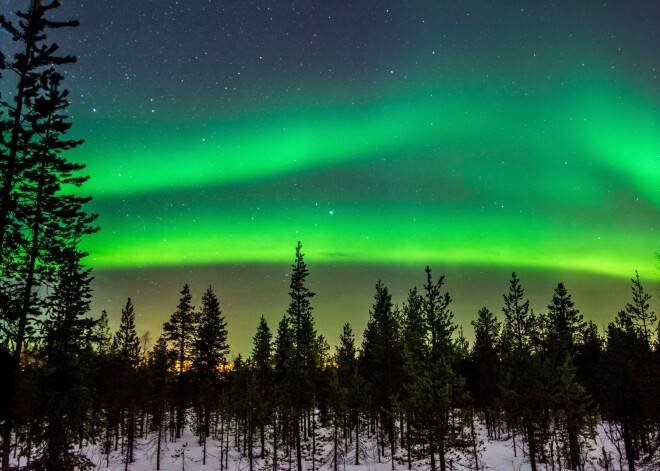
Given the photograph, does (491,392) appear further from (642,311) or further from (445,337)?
(445,337)

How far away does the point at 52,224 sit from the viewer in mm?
20328

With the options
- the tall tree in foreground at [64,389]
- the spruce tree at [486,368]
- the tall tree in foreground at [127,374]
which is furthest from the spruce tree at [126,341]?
the spruce tree at [486,368]

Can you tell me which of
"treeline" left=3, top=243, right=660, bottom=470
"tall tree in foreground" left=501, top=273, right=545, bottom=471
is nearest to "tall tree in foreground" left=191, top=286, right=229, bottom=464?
"treeline" left=3, top=243, right=660, bottom=470

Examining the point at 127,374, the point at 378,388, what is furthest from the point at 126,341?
the point at 378,388

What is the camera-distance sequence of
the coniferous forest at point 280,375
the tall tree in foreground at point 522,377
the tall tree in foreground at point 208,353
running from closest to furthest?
1. the coniferous forest at point 280,375
2. the tall tree in foreground at point 522,377
3. the tall tree in foreground at point 208,353

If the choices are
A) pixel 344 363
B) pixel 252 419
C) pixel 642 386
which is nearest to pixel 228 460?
pixel 252 419

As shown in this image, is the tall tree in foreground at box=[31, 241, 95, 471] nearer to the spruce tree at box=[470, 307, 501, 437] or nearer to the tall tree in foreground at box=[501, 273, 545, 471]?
the tall tree in foreground at box=[501, 273, 545, 471]

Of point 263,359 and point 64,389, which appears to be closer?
point 64,389

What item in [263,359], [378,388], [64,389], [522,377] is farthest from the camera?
[263,359]

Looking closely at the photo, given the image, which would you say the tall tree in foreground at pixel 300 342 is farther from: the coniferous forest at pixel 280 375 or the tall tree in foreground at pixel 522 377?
the tall tree in foreground at pixel 522 377

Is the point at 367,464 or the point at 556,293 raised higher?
the point at 556,293

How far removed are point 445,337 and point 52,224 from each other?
24919 mm

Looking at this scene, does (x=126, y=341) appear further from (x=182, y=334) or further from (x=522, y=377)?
(x=522, y=377)

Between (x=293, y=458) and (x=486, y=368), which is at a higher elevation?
(x=486, y=368)
